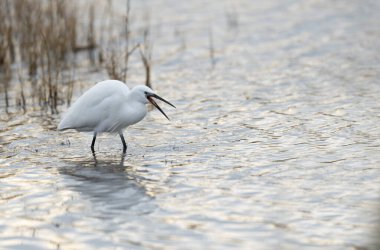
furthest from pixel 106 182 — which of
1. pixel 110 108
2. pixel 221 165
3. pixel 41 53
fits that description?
pixel 41 53

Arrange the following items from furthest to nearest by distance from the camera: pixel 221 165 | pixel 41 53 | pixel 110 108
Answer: pixel 41 53 → pixel 110 108 → pixel 221 165

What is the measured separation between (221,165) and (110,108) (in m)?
1.48

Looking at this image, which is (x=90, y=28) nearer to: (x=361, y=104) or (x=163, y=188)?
(x=361, y=104)

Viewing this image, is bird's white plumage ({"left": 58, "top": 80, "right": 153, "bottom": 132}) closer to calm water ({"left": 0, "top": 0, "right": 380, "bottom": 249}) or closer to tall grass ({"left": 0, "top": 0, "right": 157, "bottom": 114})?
calm water ({"left": 0, "top": 0, "right": 380, "bottom": 249})

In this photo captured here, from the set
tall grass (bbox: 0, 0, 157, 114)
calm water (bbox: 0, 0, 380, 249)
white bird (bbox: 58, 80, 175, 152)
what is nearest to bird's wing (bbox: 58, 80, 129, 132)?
white bird (bbox: 58, 80, 175, 152)

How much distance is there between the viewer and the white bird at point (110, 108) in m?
8.19

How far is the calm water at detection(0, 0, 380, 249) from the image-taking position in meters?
5.70

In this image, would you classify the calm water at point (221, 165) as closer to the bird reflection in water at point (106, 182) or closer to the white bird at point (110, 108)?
the bird reflection in water at point (106, 182)

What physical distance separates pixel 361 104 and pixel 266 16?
848 centimetres

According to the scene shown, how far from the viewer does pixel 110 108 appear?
8242 millimetres

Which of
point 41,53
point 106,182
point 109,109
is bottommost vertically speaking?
point 106,182

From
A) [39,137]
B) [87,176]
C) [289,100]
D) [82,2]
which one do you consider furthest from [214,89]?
[82,2]

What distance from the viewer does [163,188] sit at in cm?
684

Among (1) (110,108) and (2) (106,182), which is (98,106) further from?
(2) (106,182)
